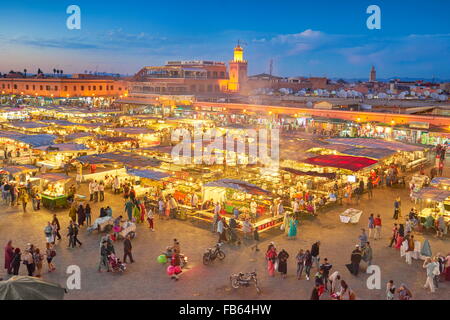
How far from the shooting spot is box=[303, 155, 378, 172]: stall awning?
1650 cm

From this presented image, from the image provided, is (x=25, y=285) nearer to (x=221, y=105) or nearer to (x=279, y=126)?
(x=279, y=126)

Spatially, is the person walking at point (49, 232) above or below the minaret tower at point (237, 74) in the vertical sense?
below

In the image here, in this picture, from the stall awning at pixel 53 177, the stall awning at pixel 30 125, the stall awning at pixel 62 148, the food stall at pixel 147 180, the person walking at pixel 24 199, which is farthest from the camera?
the stall awning at pixel 30 125

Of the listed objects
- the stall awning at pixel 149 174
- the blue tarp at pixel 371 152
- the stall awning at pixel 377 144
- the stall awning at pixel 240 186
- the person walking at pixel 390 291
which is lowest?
the person walking at pixel 390 291

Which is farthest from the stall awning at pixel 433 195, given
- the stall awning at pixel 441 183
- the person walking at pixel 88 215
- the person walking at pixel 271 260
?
the person walking at pixel 88 215

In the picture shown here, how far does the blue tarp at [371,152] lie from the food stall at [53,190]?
12.1 metres

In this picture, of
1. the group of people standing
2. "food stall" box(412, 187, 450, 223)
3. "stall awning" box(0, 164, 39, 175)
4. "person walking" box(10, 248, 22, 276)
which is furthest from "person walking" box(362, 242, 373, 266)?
"stall awning" box(0, 164, 39, 175)

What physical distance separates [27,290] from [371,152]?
51.5 feet

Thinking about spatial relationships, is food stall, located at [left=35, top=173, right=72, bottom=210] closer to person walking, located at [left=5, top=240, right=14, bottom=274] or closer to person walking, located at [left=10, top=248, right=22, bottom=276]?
person walking, located at [left=5, top=240, right=14, bottom=274]

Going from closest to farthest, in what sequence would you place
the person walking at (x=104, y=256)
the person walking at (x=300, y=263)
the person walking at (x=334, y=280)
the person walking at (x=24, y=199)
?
the person walking at (x=334, y=280)
the person walking at (x=300, y=263)
the person walking at (x=104, y=256)
the person walking at (x=24, y=199)

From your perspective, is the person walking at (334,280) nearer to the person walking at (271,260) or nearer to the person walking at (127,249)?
the person walking at (271,260)

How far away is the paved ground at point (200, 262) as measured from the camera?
29.5 feet

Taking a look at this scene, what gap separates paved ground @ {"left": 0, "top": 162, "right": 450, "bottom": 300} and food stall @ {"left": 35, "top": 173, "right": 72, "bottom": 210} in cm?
46
